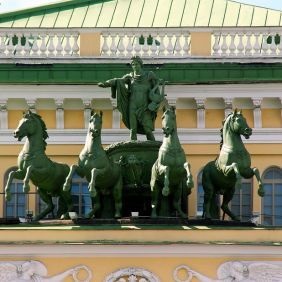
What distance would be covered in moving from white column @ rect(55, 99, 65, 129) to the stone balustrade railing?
3.27 ft

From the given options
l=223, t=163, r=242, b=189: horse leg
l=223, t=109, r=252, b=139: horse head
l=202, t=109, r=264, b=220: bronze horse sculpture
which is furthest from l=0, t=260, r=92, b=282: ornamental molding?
l=223, t=109, r=252, b=139: horse head

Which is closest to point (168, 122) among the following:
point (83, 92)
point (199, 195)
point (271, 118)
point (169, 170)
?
point (169, 170)

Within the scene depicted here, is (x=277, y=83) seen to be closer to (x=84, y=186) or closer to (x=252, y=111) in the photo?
(x=252, y=111)

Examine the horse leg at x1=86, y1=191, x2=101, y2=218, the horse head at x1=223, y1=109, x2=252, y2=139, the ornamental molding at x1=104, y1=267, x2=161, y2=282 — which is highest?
the horse head at x1=223, y1=109, x2=252, y2=139

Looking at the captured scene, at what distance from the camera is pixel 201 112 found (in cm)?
3600

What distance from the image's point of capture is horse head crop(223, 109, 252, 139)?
29.4m

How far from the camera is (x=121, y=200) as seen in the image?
29.7 m

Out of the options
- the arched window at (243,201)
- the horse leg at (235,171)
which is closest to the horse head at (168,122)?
the horse leg at (235,171)

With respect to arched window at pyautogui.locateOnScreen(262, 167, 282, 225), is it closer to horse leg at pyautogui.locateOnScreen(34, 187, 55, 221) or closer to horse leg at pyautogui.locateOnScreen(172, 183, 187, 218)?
horse leg at pyautogui.locateOnScreen(172, 183, 187, 218)

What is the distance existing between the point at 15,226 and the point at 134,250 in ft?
7.00

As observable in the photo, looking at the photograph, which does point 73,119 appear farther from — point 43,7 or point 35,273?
point 35,273

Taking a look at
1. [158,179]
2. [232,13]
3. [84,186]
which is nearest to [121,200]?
[158,179]

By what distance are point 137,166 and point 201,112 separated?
20.2 feet

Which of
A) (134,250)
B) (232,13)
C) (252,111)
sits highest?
(232,13)
